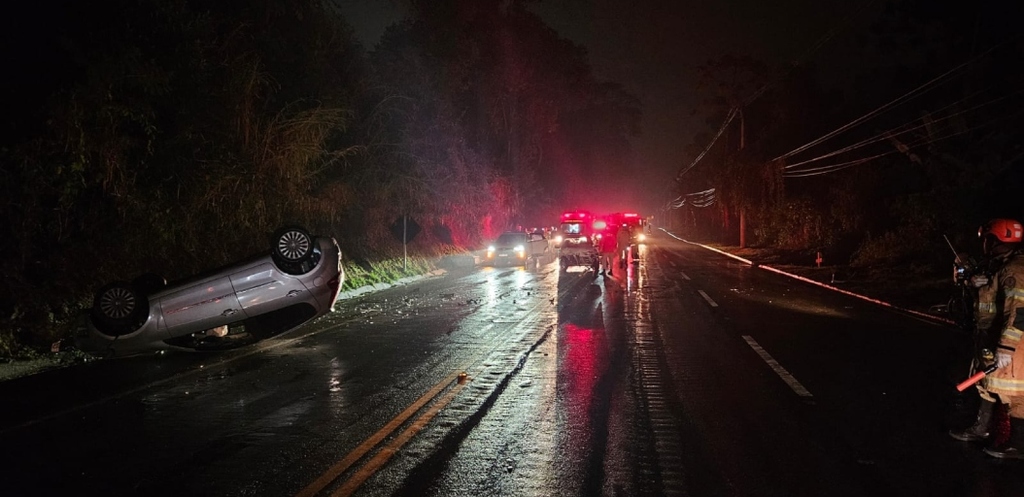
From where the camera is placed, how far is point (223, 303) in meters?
10.8

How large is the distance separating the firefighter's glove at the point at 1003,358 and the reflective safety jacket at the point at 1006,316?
0.02 m

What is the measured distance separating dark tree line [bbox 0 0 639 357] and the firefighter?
39.1 feet

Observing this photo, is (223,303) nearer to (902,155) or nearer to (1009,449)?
(1009,449)

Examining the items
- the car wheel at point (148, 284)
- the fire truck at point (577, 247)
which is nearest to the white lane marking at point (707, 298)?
the fire truck at point (577, 247)

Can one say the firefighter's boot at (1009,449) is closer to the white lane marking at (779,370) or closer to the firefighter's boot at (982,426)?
the firefighter's boot at (982,426)

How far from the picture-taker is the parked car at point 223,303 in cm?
1045

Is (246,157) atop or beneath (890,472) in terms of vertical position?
atop

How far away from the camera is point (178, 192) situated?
15.1 m

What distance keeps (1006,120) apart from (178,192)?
27560mm

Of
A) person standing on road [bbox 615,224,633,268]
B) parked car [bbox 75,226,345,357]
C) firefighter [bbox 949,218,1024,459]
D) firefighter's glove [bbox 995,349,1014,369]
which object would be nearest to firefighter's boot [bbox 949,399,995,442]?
firefighter [bbox 949,218,1024,459]

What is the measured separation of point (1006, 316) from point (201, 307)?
9734 millimetres

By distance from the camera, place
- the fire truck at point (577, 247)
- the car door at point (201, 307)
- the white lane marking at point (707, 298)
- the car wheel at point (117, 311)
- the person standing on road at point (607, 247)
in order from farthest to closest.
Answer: the fire truck at point (577, 247) → the person standing on road at point (607, 247) → the white lane marking at point (707, 298) → the car door at point (201, 307) → the car wheel at point (117, 311)

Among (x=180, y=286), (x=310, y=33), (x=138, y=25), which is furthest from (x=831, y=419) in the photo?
(x=310, y=33)

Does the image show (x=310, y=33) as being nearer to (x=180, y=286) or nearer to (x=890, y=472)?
(x=180, y=286)
